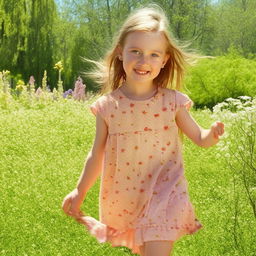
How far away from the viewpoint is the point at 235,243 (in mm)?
4570

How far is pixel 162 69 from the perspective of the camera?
328 cm

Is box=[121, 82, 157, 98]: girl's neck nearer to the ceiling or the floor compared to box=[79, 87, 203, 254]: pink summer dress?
nearer to the ceiling

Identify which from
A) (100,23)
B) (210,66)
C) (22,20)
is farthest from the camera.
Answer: (100,23)

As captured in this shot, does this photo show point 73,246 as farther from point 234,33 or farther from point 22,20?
point 234,33

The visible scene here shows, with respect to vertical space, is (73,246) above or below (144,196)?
below

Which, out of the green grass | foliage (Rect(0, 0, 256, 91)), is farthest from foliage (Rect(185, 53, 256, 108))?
the green grass

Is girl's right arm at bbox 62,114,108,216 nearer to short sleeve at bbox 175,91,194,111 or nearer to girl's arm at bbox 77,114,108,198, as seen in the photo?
girl's arm at bbox 77,114,108,198

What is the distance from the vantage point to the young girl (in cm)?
300

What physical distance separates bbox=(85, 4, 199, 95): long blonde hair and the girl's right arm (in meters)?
0.33

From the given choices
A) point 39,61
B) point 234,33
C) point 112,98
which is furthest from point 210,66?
point 234,33

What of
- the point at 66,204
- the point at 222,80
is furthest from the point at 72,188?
the point at 222,80

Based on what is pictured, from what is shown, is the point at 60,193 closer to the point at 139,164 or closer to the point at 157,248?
the point at 139,164

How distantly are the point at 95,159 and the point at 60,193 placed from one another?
8.97 ft

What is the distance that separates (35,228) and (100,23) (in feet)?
85.4
